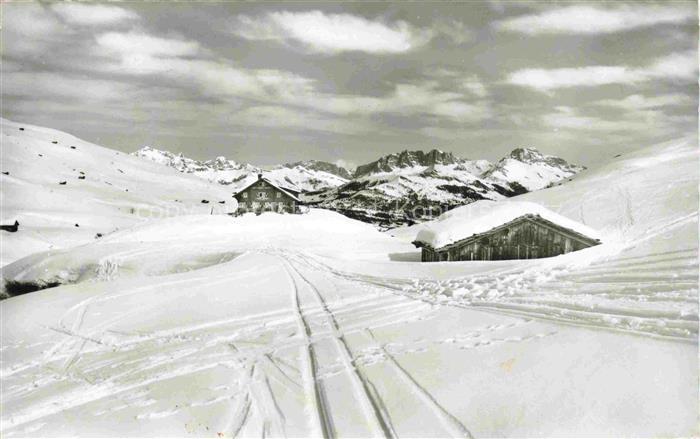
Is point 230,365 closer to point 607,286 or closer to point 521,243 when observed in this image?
point 607,286

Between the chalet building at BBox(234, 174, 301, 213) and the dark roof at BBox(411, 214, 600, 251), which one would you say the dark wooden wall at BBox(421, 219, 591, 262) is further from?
the chalet building at BBox(234, 174, 301, 213)

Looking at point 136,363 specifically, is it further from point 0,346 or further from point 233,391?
point 0,346

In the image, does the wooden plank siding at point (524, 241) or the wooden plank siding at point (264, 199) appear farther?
the wooden plank siding at point (264, 199)

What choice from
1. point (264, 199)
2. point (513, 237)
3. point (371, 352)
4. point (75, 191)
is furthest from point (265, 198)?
point (371, 352)

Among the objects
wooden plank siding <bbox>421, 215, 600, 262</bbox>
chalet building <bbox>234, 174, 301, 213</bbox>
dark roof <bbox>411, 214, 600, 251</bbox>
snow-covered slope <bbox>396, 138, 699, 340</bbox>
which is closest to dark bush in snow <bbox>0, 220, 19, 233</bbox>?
chalet building <bbox>234, 174, 301, 213</bbox>

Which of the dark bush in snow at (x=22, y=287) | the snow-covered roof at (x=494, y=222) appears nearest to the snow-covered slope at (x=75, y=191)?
the dark bush in snow at (x=22, y=287)

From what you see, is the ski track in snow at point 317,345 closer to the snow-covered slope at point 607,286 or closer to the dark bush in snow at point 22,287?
the snow-covered slope at point 607,286
